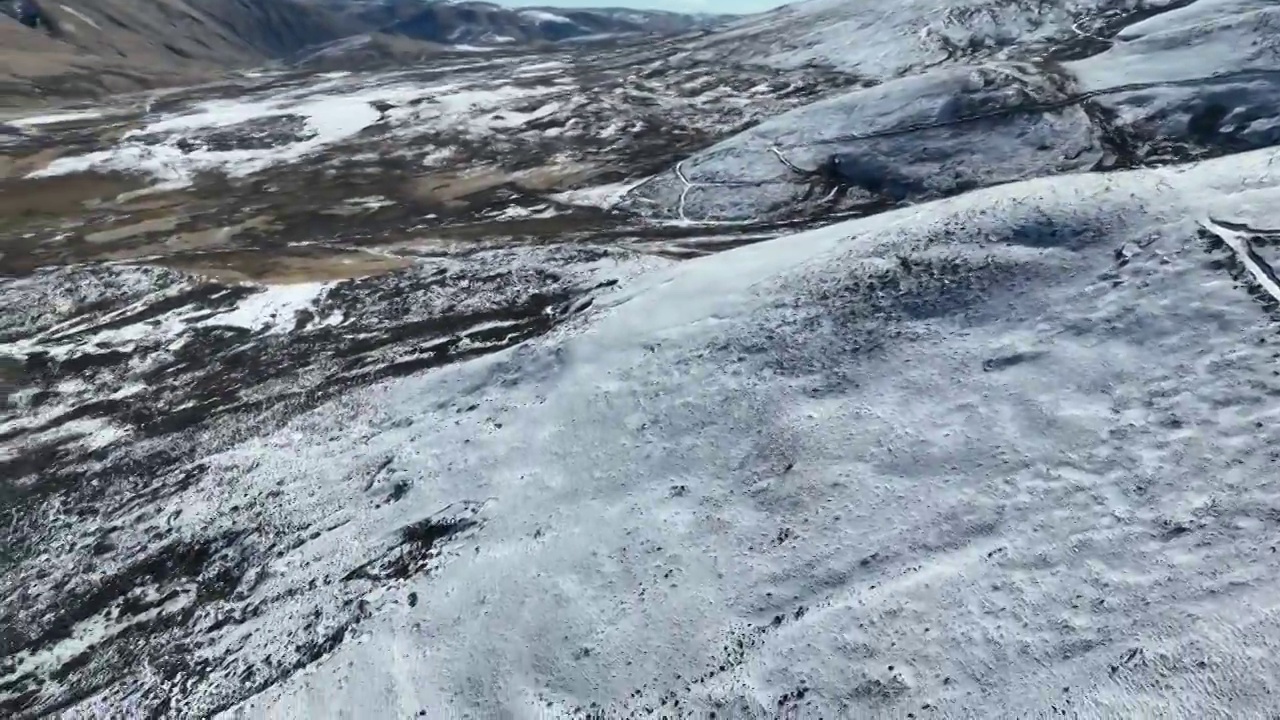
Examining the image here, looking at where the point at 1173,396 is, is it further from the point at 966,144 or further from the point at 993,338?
the point at 966,144

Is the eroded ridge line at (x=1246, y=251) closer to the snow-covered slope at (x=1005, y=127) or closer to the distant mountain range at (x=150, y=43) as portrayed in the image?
the snow-covered slope at (x=1005, y=127)

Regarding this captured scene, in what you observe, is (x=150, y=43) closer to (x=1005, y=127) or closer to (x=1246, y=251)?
(x=1005, y=127)

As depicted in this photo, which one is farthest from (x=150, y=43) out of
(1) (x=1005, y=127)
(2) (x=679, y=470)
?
(2) (x=679, y=470)

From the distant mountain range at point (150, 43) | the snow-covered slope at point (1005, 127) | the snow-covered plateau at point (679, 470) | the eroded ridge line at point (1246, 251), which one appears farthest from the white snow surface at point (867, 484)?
the distant mountain range at point (150, 43)

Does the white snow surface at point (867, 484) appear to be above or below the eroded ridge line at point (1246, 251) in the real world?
below

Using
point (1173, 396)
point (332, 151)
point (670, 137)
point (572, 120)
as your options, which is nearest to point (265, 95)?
point (332, 151)

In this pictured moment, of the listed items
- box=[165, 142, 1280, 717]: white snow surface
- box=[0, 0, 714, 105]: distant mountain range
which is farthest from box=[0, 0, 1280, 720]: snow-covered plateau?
box=[0, 0, 714, 105]: distant mountain range
